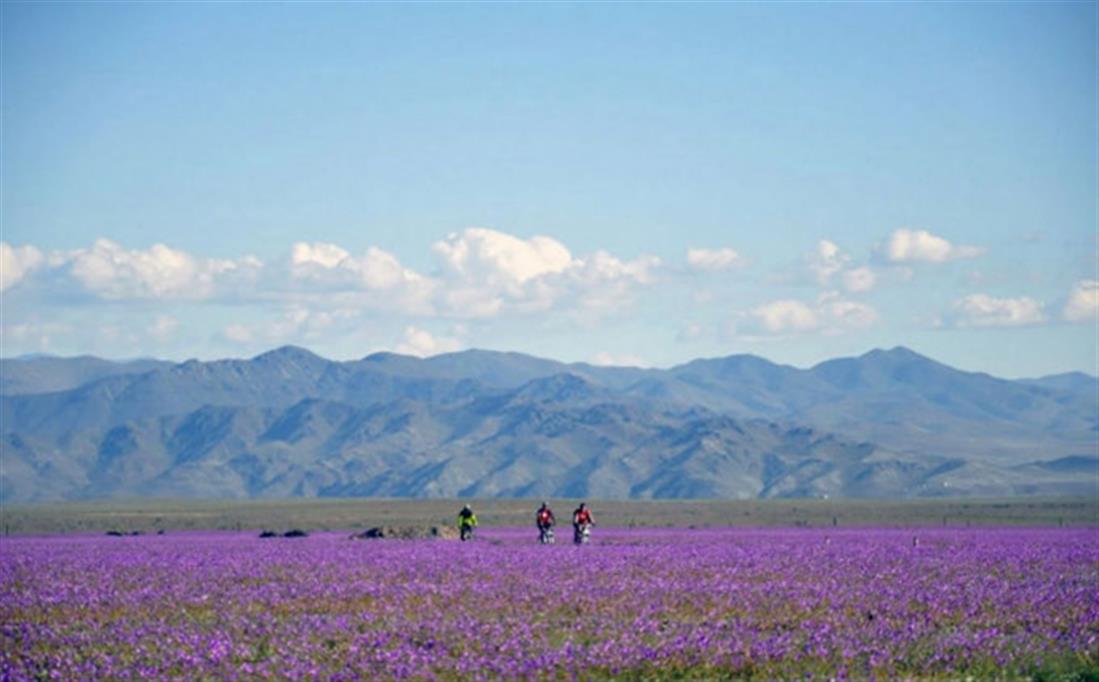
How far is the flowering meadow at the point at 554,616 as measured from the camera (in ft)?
64.8

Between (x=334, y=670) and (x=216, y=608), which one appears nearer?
(x=334, y=670)

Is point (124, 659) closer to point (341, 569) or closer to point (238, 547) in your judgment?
point (341, 569)

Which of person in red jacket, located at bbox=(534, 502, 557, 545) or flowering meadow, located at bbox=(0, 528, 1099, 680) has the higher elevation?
person in red jacket, located at bbox=(534, 502, 557, 545)

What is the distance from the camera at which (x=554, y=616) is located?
24.8 m

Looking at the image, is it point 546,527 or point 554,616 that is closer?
point 554,616

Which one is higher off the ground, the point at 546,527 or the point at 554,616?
the point at 546,527

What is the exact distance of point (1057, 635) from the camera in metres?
22.5

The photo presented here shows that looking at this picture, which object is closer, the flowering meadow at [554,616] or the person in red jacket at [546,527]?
the flowering meadow at [554,616]

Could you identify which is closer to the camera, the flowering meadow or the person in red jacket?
the flowering meadow

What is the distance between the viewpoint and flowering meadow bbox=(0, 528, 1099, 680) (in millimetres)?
19750

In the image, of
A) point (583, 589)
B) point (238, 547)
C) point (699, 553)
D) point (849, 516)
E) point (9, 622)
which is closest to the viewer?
point (9, 622)

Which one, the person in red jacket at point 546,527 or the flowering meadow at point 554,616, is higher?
the person in red jacket at point 546,527

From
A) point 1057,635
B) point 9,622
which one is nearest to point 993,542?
point 1057,635

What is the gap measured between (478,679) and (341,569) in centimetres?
1672
